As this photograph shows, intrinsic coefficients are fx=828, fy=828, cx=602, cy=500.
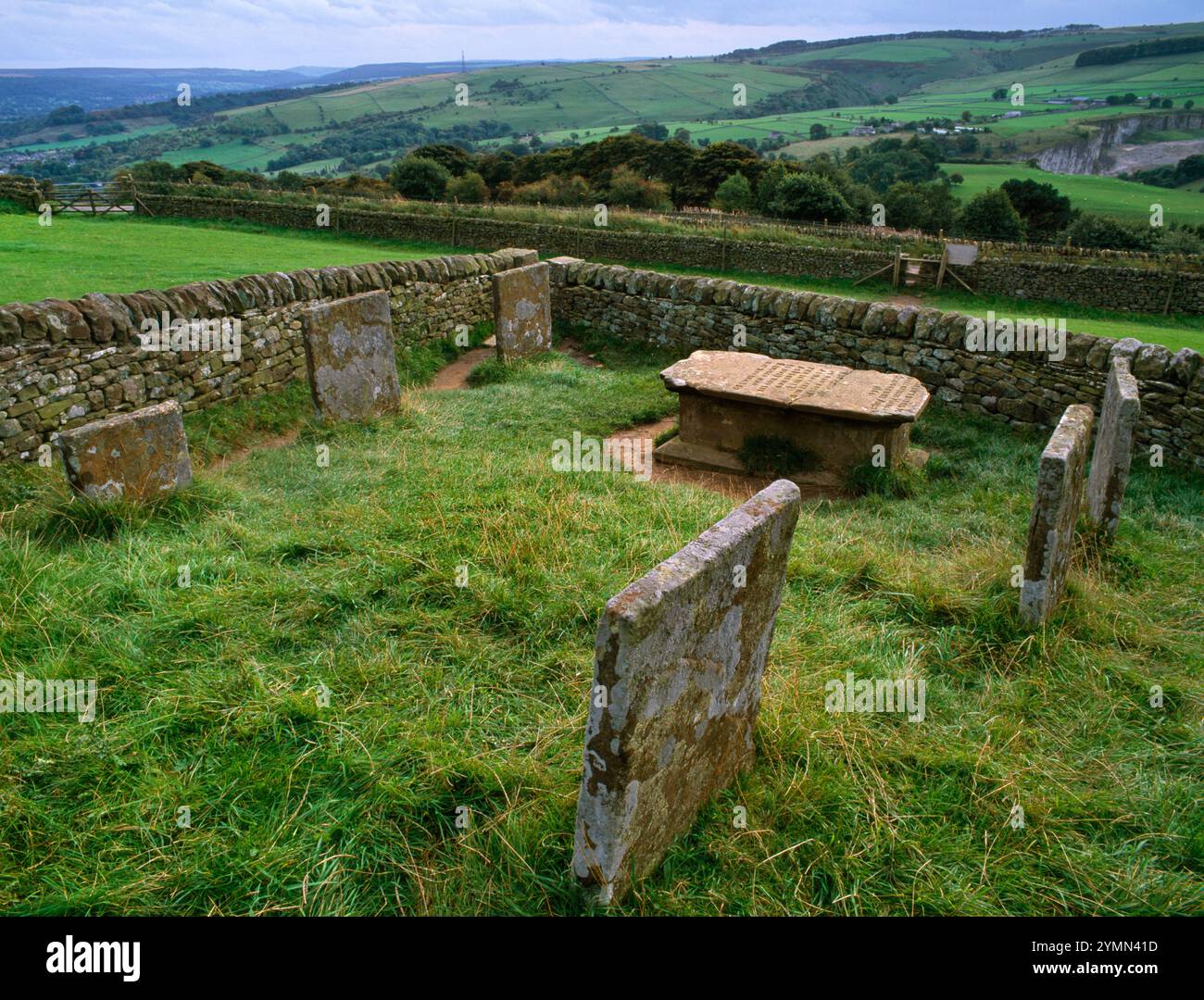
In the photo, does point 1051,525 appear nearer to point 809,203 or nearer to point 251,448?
point 251,448

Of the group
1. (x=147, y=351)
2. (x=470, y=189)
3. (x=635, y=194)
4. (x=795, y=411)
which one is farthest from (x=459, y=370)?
(x=470, y=189)

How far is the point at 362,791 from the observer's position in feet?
10.8

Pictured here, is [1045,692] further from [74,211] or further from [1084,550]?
[74,211]

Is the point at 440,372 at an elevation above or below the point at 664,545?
above

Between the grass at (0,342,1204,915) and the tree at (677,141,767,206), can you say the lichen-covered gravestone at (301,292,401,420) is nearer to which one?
the grass at (0,342,1204,915)

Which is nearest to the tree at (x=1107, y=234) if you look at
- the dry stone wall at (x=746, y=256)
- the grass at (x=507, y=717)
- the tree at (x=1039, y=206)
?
the tree at (x=1039, y=206)

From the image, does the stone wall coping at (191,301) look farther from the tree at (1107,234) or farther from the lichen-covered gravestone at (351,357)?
the tree at (1107,234)

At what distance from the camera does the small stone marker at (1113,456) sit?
6000 mm

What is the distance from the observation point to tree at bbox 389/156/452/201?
3722 centimetres

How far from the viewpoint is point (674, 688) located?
9.65ft

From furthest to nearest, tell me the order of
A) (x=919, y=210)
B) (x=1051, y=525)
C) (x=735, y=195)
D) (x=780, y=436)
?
(x=919, y=210)
(x=735, y=195)
(x=780, y=436)
(x=1051, y=525)

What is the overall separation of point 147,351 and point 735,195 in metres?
30.2
